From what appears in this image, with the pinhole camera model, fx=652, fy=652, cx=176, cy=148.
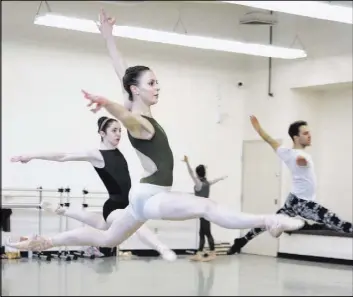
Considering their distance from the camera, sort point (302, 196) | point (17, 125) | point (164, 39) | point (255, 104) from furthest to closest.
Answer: point (255, 104) → point (17, 125) → point (164, 39) → point (302, 196)

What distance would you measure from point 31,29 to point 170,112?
9.90ft

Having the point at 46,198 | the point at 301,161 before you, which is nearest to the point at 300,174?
the point at 301,161

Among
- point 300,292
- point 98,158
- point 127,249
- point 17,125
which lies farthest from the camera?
point 127,249

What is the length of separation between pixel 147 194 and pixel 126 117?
0.57 metres

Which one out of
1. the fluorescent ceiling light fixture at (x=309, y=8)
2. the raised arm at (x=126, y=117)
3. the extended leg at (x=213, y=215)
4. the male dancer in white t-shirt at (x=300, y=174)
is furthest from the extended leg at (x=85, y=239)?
the fluorescent ceiling light fixture at (x=309, y=8)

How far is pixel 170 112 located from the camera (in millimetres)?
12547

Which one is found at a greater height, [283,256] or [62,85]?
[62,85]

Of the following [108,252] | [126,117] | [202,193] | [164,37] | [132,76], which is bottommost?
[108,252]

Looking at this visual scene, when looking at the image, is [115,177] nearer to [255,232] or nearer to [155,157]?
[155,157]

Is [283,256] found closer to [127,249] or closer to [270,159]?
[270,159]

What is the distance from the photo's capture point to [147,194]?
388cm

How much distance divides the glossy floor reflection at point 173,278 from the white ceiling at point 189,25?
154 inches

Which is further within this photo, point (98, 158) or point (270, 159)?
point (270, 159)

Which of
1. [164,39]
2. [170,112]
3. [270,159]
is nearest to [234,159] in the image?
[270,159]
